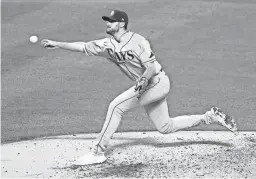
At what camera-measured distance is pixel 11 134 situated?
31.3ft

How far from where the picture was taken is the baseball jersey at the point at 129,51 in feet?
26.1

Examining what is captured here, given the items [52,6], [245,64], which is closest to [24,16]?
[52,6]

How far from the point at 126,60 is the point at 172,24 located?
7.36 metres

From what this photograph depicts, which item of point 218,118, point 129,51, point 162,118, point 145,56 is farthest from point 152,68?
point 218,118

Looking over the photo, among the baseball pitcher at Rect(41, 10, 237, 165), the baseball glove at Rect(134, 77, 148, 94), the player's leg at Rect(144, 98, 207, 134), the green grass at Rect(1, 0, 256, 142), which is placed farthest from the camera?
the green grass at Rect(1, 0, 256, 142)

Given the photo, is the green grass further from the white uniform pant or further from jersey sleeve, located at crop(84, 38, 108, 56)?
jersey sleeve, located at crop(84, 38, 108, 56)

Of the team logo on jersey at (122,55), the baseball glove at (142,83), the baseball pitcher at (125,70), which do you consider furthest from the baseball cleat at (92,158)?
the team logo on jersey at (122,55)

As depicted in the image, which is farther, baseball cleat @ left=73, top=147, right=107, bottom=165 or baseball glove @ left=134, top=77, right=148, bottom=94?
baseball cleat @ left=73, top=147, right=107, bottom=165

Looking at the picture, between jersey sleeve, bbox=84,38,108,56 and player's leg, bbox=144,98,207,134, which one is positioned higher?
jersey sleeve, bbox=84,38,108,56

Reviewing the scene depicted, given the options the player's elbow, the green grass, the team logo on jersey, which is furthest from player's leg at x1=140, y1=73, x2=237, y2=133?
the green grass

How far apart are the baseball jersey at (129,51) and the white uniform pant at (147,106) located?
9.2 inches

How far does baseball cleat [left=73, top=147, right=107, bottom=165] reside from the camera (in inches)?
318

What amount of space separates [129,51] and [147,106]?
81 cm

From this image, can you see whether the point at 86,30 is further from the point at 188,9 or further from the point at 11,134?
the point at 11,134
